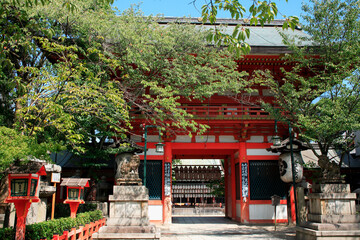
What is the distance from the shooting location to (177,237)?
1191cm

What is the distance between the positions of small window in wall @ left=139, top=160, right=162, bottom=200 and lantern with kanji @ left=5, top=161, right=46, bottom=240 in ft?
33.2

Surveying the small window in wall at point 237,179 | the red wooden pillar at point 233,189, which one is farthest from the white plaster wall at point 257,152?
the red wooden pillar at point 233,189

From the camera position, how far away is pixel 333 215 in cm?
990

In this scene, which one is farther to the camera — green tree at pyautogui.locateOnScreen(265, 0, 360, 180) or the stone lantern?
the stone lantern

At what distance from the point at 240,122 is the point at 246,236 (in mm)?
6335

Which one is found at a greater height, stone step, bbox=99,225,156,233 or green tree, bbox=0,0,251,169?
green tree, bbox=0,0,251,169

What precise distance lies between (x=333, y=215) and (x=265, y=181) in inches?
271

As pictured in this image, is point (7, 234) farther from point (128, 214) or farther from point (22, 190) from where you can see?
point (128, 214)

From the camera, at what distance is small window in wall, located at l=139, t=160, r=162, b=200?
53.8ft

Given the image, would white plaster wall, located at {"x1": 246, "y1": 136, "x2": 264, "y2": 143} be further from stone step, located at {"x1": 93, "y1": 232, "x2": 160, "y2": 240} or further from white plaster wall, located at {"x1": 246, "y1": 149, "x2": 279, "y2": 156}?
stone step, located at {"x1": 93, "y1": 232, "x2": 160, "y2": 240}

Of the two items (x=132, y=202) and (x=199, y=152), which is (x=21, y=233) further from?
(x=199, y=152)

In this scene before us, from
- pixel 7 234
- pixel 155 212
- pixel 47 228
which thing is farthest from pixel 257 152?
pixel 7 234

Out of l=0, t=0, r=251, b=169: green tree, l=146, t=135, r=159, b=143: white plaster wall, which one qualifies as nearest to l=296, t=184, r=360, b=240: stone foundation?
l=0, t=0, r=251, b=169: green tree

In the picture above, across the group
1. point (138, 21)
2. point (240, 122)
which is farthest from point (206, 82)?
point (138, 21)
